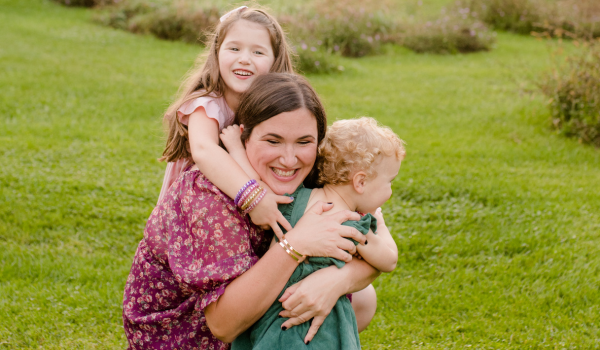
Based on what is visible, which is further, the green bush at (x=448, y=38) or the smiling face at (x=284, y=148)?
the green bush at (x=448, y=38)

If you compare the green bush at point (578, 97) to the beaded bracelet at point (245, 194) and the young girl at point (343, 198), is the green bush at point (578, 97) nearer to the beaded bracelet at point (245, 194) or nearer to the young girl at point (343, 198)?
the young girl at point (343, 198)

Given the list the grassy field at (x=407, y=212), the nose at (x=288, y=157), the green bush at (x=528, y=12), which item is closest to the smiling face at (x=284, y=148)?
the nose at (x=288, y=157)

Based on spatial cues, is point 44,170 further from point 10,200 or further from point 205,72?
point 205,72

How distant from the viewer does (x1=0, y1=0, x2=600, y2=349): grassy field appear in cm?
358

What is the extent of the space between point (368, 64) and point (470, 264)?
8.52m

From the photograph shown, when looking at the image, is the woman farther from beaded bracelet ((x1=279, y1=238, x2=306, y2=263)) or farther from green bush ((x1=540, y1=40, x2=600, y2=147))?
green bush ((x1=540, y1=40, x2=600, y2=147))

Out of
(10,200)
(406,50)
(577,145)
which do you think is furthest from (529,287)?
(406,50)

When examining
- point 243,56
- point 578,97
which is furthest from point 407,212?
point 578,97

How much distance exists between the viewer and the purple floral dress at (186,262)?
2.10 metres

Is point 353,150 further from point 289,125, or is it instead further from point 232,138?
point 232,138

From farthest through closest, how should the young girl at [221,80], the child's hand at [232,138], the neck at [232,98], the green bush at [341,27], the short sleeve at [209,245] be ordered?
1. the green bush at [341,27]
2. the neck at [232,98]
3. the young girl at [221,80]
4. the child's hand at [232,138]
5. the short sleeve at [209,245]

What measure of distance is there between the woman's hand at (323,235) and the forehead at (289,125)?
325 mm

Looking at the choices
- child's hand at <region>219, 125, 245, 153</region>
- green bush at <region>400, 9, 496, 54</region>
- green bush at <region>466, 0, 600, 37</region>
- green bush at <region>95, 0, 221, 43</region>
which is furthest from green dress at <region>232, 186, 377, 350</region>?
green bush at <region>466, 0, 600, 37</region>

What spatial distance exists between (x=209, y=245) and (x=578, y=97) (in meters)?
6.49
